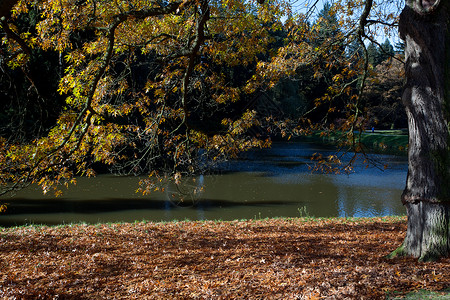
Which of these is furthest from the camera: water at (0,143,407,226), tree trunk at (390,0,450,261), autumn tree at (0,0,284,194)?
water at (0,143,407,226)

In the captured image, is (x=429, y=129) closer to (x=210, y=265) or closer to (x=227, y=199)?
(x=210, y=265)

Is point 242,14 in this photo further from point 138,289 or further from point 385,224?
point 138,289

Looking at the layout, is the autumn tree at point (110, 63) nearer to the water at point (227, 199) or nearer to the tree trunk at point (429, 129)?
the water at point (227, 199)

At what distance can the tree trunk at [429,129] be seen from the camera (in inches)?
166

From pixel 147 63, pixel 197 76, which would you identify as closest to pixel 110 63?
pixel 147 63

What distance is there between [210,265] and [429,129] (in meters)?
3.09

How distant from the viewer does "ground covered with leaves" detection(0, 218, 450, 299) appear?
3766 mm

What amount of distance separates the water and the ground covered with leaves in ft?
11.3

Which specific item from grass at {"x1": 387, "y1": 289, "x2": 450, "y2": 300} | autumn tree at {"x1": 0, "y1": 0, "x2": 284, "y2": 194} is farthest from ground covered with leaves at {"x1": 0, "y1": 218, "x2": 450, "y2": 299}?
autumn tree at {"x1": 0, "y1": 0, "x2": 284, "y2": 194}

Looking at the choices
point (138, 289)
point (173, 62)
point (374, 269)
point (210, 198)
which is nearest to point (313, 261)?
point (374, 269)

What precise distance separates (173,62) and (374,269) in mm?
5910

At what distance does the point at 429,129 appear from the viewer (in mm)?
4277

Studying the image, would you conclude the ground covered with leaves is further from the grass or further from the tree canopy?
the tree canopy

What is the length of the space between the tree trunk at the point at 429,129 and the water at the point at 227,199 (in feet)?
19.6
